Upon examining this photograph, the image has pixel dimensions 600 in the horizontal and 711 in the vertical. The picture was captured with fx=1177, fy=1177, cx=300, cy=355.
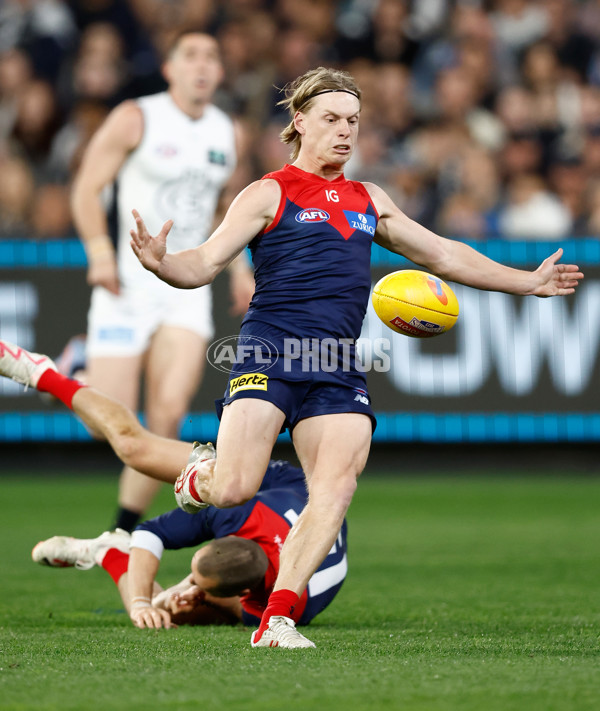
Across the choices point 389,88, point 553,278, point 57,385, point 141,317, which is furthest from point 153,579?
point 389,88

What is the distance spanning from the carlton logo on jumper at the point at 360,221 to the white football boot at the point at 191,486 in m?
1.15

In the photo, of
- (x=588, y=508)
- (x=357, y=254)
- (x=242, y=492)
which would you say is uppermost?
(x=357, y=254)

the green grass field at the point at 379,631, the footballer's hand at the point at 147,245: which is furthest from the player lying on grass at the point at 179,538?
the footballer's hand at the point at 147,245

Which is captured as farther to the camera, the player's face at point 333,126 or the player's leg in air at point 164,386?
the player's leg in air at point 164,386

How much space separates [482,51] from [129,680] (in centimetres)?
→ 1175

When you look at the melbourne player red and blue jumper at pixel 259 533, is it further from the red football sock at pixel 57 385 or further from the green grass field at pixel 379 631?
the red football sock at pixel 57 385

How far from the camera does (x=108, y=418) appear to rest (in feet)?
19.4

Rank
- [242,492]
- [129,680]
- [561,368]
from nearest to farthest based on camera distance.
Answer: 1. [129,680]
2. [242,492]
3. [561,368]

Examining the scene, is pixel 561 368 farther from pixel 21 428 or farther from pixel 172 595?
pixel 172 595

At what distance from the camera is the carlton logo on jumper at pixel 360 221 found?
5.01 meters

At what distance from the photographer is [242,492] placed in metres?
4.67

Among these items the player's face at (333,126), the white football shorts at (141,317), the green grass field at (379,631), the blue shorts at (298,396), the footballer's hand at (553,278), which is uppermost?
the player's face at (333,126)

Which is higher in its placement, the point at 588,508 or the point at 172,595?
the point at 172,595

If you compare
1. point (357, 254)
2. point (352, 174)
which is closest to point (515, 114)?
point (352, 174)
